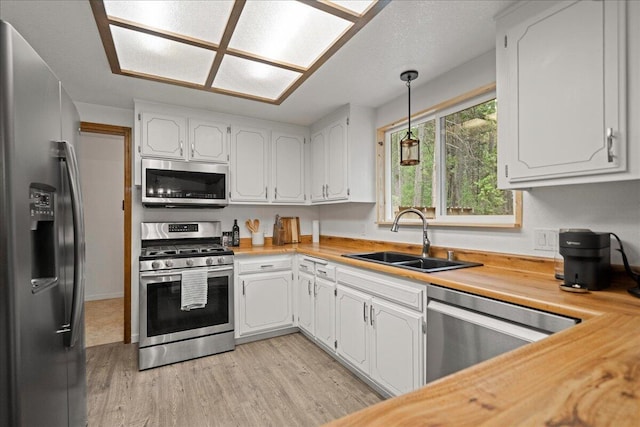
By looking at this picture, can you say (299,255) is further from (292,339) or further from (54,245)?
(54,245)

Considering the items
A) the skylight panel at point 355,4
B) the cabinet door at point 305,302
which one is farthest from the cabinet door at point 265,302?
the skylight panel at point 355,4

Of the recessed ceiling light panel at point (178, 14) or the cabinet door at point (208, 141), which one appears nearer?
the recessed ceiling light panel at point (178, 14)

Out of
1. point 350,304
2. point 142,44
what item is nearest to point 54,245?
point 142,44

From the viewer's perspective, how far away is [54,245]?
1092 millimetres

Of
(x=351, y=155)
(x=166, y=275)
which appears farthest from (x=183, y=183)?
(x=351, y=155)

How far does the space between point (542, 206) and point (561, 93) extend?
645 millimetres

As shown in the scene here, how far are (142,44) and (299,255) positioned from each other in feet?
7.07

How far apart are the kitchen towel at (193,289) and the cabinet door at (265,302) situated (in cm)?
37

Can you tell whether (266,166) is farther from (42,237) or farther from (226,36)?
(42,237)

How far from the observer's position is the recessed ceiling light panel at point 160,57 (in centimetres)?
187

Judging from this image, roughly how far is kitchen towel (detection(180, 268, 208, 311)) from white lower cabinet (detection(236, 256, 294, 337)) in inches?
13.4

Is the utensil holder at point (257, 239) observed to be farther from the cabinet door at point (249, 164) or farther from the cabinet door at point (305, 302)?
the cabinet door at point (305, 302)

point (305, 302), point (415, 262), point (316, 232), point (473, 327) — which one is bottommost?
point (305, 302)

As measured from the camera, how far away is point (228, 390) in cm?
220
